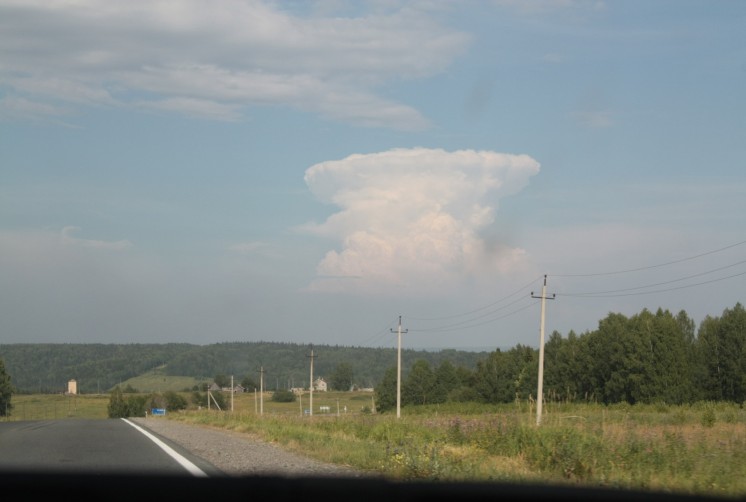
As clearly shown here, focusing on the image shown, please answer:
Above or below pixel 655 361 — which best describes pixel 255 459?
above

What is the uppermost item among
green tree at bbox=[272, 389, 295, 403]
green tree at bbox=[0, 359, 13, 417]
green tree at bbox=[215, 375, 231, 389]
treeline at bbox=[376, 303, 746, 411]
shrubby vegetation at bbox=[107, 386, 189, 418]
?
treeline at bbox=[376, 303, 746, 411]

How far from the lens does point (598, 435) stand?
1483 cm

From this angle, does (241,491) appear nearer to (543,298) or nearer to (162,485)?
(162,485)

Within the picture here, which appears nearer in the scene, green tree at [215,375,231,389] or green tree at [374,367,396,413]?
green tree at [374,367,396,413]

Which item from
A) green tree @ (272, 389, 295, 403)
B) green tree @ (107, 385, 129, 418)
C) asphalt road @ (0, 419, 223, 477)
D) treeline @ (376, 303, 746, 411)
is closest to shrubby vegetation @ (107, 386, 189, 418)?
green tree @ (107, 385, 129, 418)

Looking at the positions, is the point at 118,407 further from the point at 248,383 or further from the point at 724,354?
the point at 724,354

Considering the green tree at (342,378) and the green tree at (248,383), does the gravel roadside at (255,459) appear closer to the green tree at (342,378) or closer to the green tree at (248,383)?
the green tree at (248,383)

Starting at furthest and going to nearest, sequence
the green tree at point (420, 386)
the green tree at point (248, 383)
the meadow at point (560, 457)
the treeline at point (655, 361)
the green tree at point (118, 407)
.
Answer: the green tree at point (248, 383), the green tree at point (420, 386), the green tree at point (118, 407), the treeline at point (655, 361), the meadow at point (560, 457)

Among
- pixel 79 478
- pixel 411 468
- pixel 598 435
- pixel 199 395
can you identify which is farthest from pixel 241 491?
pixel 199 395

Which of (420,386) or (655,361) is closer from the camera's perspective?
(655,361)

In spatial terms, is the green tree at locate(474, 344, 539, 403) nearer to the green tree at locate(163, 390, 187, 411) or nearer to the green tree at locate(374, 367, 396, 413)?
the green tree at locate(374, 367, 396, 413)

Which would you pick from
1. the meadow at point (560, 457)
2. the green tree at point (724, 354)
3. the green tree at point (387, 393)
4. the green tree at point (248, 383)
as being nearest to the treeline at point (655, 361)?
the green tree at point (724, 354)

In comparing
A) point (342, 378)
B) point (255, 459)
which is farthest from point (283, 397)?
point (255, 459)

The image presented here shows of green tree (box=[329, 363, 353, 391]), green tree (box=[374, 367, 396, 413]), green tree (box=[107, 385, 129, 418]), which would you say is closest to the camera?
green tree (box=[107, 385, 129, 418])
